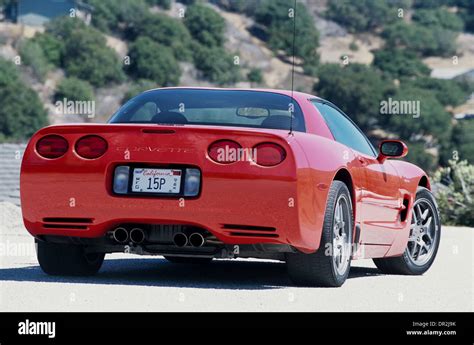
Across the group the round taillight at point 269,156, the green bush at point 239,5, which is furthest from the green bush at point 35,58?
the round taillight at point 269,156

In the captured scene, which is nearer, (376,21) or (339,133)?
(339,133)

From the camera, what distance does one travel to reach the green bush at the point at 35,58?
3492 inches

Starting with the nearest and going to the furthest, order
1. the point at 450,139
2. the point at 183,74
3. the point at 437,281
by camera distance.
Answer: the point at 437,281 < the point at 450,139 < the point at 183,74

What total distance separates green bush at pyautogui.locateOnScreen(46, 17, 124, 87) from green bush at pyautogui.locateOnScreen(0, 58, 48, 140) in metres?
11.7

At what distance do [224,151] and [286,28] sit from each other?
106619 mm

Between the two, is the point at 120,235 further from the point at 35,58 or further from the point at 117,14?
the point at 117,14

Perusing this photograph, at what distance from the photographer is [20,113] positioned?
79062mm

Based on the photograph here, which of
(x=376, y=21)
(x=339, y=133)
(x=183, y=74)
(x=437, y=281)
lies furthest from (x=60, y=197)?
(x=376, y=21)

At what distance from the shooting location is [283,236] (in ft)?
26.5

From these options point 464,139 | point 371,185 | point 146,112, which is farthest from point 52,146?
point 464,139

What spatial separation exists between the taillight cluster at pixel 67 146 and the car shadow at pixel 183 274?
2.82ft
